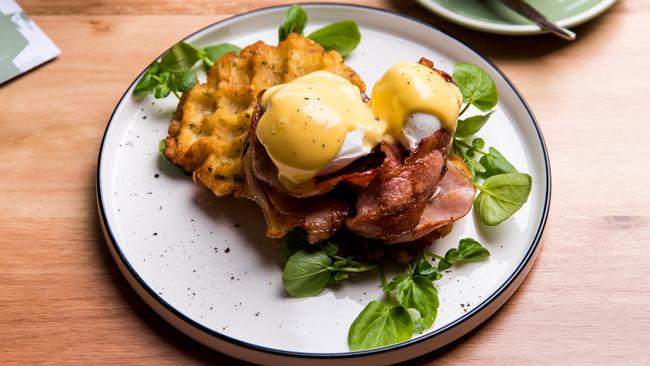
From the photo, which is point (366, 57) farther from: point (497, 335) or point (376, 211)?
point (497, 335)

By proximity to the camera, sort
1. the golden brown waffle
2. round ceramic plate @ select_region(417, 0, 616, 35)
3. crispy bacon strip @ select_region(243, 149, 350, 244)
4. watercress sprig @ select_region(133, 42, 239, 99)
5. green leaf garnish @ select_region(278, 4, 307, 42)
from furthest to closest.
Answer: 1. round ceramic plate @ select_region(417, 0, 616, 35)
2. green leaf garnish @ select_region(278, 4, 307, 42)
3. watercress sprig @ select_region(133, 42, 239, 99)
4. the golden brown waffle
5. crispy bacon strip @ select_region(243, 149, 350, 244)

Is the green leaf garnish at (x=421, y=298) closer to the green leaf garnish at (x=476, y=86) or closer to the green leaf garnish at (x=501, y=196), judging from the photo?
the green leaf garnish at (x=501, y=196)

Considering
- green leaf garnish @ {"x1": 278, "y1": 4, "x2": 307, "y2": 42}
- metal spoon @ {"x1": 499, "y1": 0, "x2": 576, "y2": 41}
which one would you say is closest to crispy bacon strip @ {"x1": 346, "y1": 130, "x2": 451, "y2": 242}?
green leaf garnish @ {"x1": 278, "y1": 4, "x2": 307, "y2": 42}

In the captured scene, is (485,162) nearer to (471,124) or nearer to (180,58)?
(471,124)

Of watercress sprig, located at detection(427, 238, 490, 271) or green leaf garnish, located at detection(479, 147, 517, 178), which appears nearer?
watercress sprig, located at detection(427, 238, 490, 271)

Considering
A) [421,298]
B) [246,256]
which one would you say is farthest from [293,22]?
[421,298]

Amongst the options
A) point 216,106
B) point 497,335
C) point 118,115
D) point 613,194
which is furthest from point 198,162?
point 613,194

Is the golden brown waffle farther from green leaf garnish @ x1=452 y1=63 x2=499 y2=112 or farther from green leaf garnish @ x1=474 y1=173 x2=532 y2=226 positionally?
green leaf garnish @ x1=474 y1=173 x2=532 y2=226
